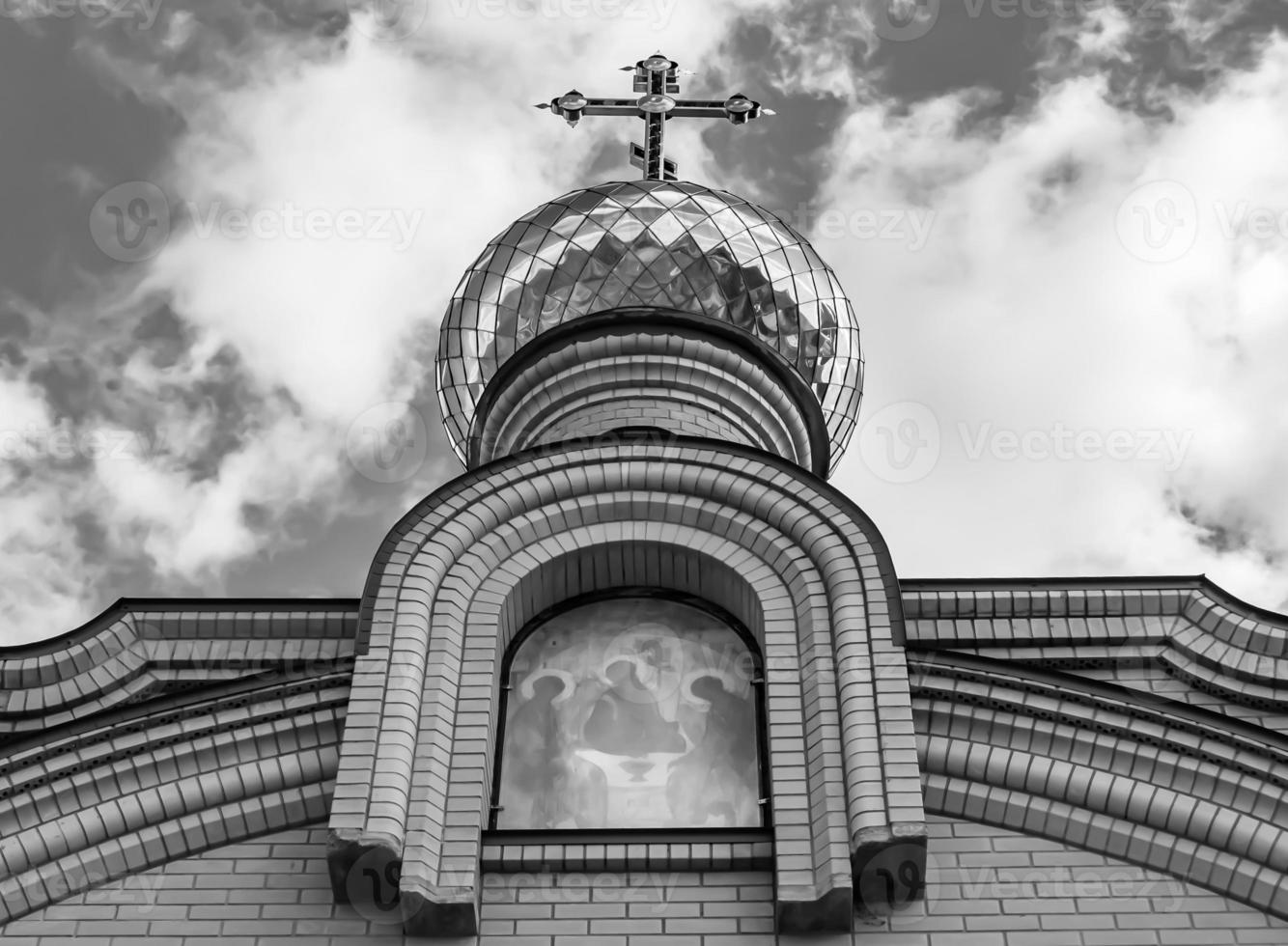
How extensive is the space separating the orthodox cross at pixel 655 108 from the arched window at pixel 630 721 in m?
6.79

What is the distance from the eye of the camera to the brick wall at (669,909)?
22.8ft

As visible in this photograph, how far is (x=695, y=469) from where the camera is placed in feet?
28.6

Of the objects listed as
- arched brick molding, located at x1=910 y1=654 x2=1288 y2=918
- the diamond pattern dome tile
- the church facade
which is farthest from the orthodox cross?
arched brick molding, located at x1=910 y1=654 x2=1288 y2=918

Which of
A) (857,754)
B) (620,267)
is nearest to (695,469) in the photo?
(857,754)

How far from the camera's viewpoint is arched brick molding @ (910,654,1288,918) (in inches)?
287

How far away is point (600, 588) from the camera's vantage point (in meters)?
8.66

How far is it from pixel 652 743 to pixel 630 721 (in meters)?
0.17

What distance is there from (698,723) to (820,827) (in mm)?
1222

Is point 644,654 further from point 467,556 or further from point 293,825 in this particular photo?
point 293,825

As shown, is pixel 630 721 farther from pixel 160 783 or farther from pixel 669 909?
pixel 160 783

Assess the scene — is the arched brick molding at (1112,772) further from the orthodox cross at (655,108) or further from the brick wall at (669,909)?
the orthodox cross at (655,108)

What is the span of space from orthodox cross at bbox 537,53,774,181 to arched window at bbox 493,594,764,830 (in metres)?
6.79

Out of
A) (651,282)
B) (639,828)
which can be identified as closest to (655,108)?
(651,282)

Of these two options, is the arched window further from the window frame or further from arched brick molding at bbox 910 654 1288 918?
arched brick molding at bbox 910 654 1288 918
